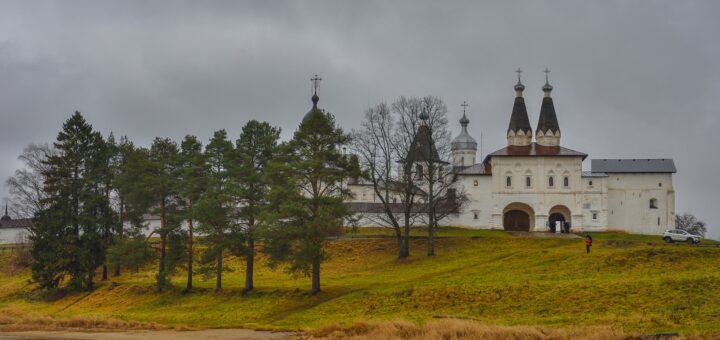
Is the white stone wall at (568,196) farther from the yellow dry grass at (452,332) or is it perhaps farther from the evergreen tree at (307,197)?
the yellow dry grass at (452,332)

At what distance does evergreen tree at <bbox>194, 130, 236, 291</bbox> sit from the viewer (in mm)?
41844

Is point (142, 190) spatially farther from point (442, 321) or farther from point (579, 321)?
point (579, 321)

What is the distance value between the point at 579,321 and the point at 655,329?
9.58 ft

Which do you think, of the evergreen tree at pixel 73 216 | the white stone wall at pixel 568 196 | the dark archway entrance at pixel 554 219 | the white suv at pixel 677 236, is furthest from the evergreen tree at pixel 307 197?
the dark archway entrance at pixel 554 219

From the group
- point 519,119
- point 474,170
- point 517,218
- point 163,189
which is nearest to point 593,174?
point 517,218

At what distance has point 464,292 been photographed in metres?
33.8

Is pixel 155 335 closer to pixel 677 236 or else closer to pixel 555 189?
pixel 677 236

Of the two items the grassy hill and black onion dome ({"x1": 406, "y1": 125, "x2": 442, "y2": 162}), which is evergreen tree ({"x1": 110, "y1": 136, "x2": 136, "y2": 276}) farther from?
black onion dome ({"x1": 406, "y1": 125, "x2": 442, "y2": 162})

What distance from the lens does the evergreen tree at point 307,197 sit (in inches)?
1501

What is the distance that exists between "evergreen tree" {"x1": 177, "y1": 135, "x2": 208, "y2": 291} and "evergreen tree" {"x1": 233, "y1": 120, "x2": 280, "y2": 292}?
112 inches

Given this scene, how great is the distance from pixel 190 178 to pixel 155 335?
1638cm

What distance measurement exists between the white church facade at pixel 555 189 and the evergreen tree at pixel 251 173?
81.1 feet

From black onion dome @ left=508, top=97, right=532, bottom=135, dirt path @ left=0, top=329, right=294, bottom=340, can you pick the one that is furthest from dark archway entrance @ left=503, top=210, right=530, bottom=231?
dirt path @ left=0, top=329, right=294, bottom=340

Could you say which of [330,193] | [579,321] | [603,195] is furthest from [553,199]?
[579,321]
